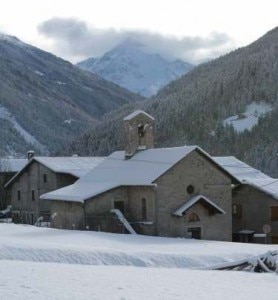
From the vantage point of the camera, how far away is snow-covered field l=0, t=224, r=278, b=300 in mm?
16469

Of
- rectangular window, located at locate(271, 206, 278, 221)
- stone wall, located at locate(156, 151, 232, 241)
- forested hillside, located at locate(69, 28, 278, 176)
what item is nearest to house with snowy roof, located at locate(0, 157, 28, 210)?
stone wall, located at locate(156, 151, 232, 241)

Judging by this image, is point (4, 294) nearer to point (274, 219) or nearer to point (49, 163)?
point (274, 219)

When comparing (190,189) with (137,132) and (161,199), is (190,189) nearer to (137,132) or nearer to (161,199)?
(161,199)

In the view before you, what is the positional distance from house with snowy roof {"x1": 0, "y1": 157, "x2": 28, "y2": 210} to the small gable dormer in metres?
25.0

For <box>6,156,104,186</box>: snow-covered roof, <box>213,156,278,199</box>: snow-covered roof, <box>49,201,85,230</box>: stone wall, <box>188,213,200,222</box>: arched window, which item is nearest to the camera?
<box>188,213,200,222</box>: arched window

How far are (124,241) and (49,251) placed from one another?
30.8 ft

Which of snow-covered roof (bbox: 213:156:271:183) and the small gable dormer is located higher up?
the small gable dormer

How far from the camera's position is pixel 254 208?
48.5 m

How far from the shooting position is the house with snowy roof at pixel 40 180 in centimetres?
5488

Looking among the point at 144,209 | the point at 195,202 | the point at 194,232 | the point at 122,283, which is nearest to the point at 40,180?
the point at 144,209

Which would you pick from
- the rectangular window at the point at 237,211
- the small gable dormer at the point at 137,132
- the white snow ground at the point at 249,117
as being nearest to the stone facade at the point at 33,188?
the small gable dormer at the point at 137,132

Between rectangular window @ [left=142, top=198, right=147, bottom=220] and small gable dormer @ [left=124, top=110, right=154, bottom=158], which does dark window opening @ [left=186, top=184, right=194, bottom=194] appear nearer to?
rectangular window @ [left=142, top=198, right=147, bottom=220]

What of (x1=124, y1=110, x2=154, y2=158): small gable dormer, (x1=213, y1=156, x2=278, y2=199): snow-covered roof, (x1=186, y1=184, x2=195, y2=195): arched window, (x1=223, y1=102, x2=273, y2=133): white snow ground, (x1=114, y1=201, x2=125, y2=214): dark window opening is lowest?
(x1=114, y1=201, x2=125, y2=214): dark window opening

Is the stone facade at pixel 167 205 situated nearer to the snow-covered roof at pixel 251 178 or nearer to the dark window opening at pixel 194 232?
the dark window opening at pixel 194 232
